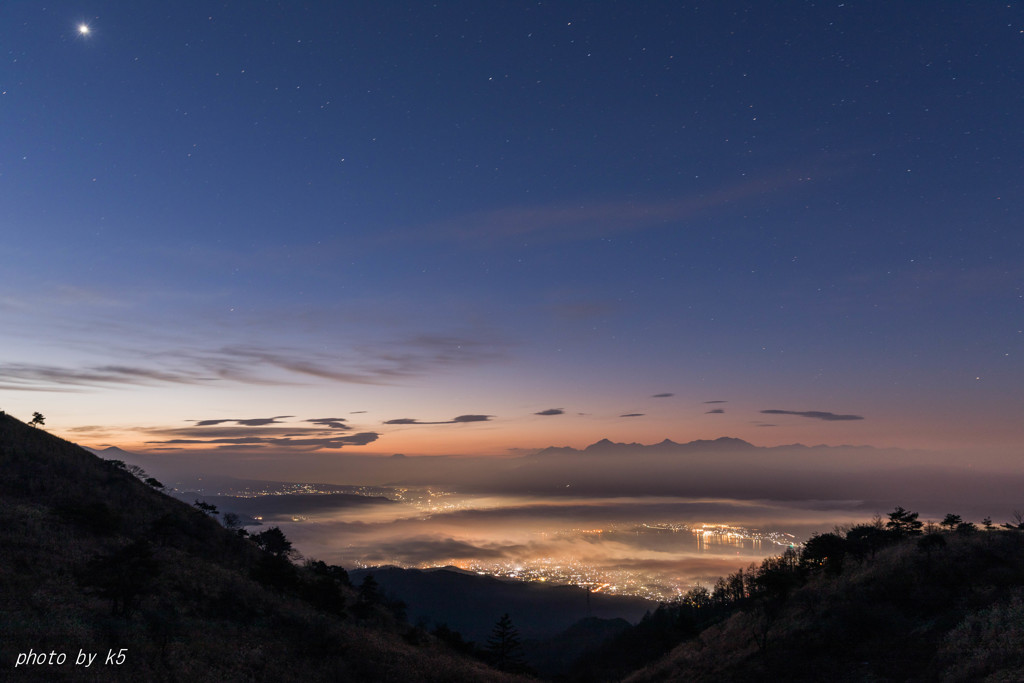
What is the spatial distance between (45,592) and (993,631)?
1544 inches

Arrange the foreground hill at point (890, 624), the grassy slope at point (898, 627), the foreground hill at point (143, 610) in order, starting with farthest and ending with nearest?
the foreground hill at point (890, 624), the grassy slope at point (898, 627), the foreground hill at point (143, 610)

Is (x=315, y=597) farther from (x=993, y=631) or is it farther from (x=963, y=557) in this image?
(x=963, y=557)

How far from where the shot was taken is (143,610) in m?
22.4

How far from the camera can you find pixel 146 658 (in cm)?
1766

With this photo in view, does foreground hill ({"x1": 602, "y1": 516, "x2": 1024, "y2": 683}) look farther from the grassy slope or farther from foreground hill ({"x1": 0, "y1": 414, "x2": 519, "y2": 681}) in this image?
foreground hill ({"x1": 0, "y1": 414, "x2": 519, "y2": 681})

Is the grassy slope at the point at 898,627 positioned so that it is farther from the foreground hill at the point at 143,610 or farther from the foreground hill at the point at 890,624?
the foreground hill at the point at 143,610

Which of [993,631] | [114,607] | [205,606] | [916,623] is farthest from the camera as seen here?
[205,606]

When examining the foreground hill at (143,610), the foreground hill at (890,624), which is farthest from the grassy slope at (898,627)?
the foreground hill at (143,610)

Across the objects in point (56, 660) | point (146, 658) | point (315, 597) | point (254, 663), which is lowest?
point (315, 597)

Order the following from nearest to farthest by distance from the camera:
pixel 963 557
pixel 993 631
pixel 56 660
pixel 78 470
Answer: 1. pixel 56 660
2. pixel 993 631
3. pixel 963 557
4. pixel 78 470

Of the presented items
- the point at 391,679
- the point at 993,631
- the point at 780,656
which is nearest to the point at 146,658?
the point at 391,679

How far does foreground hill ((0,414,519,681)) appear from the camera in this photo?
1678cm

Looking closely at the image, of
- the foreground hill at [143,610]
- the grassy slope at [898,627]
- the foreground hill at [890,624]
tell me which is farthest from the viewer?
the foreground hill at [890,624]

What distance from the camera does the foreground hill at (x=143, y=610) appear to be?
1678 centimetres
